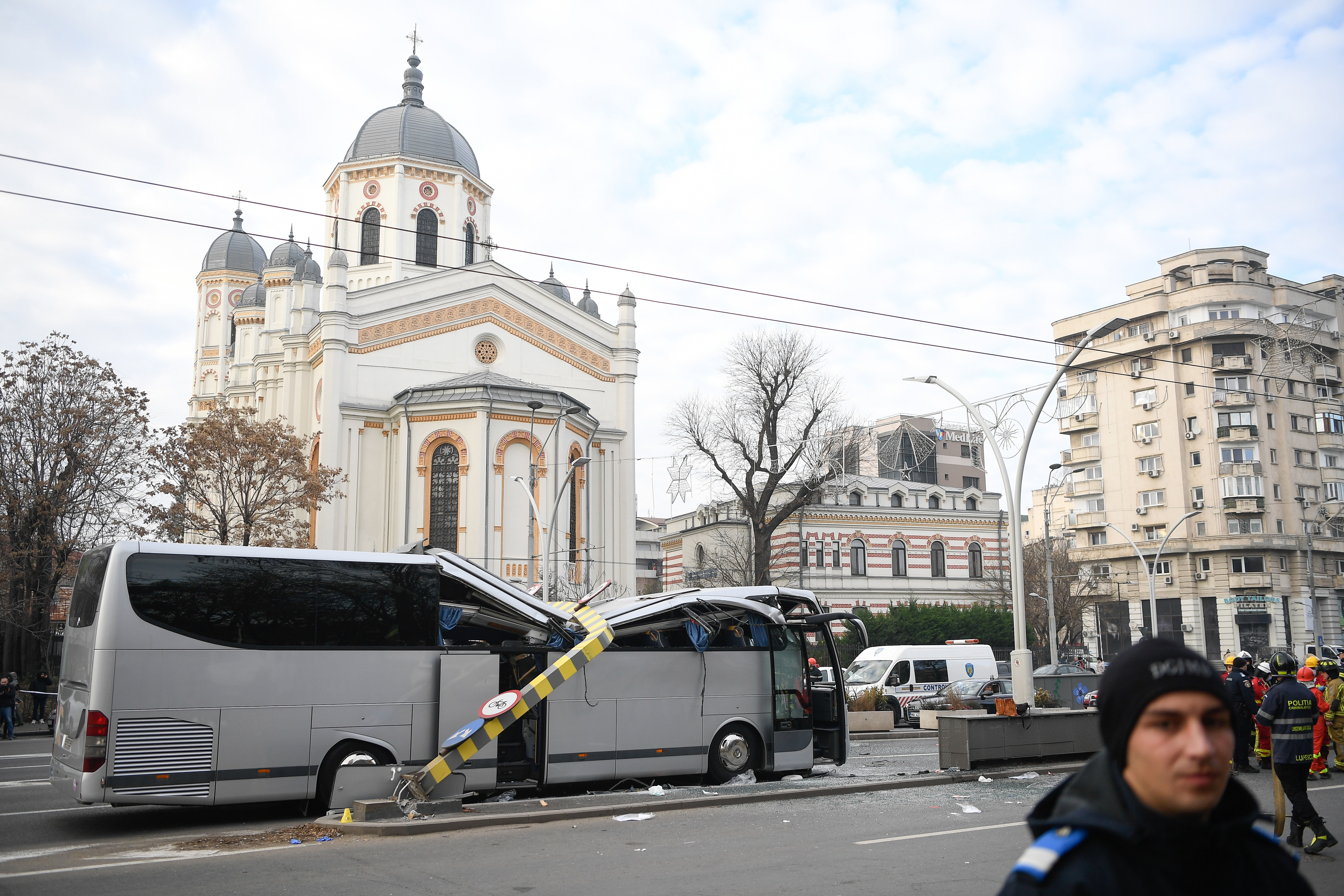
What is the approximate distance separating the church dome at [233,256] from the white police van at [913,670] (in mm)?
60853

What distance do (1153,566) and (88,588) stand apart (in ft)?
127

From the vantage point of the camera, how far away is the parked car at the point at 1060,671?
91.3 feet

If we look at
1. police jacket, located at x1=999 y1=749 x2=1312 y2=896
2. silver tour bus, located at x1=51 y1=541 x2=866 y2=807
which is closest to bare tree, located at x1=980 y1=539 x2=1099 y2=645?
silver tour bus, located at x1=51 y1=541 x2=866 y2=807

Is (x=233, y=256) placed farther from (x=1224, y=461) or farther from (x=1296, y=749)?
(x=1296, y=749)

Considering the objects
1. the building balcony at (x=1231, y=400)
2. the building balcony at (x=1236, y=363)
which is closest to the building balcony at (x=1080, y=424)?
the building balcony at (x=1231, y=400)

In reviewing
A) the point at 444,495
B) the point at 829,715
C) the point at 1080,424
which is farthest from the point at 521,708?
the point at 1080,424

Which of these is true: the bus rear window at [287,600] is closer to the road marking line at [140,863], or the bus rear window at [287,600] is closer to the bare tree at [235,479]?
the road marking line at [140,863]

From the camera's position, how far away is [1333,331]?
59.5 metres

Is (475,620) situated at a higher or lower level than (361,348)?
lower

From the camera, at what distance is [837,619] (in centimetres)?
1522

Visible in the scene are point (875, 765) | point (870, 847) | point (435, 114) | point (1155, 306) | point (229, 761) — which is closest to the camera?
point (870, 847)

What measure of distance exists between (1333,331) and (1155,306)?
36.1 feet

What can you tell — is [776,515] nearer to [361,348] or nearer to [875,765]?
[361,348]

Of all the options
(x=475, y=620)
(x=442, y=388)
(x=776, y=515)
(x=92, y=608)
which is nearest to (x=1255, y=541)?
(x=776, y=515)
